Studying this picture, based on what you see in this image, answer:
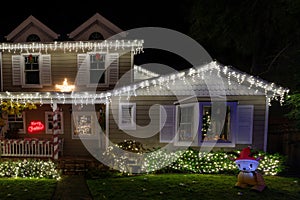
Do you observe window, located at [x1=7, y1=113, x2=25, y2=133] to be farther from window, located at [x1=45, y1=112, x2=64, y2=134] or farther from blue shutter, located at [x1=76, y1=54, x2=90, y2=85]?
blue shutter, located at [x1=76, y1=54, x2=90, y2=85]

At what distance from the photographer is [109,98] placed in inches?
431

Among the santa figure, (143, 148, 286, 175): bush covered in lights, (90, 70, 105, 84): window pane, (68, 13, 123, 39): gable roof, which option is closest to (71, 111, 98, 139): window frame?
(90, 70, 105, 84): window pane

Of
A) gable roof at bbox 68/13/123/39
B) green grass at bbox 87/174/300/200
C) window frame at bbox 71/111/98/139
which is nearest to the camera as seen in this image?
green grass at bbox 87/174/300/200

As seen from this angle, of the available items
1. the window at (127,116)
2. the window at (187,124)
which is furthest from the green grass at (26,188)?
the window at (187,124)

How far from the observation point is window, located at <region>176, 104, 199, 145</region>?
10.9 meters

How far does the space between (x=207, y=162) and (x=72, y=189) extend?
555 cm

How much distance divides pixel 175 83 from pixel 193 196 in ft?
16.5

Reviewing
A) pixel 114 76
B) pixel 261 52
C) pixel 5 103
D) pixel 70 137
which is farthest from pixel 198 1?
pixel 5 103

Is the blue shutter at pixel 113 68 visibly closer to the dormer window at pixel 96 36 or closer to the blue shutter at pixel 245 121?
the dormer window at pixel 96 36

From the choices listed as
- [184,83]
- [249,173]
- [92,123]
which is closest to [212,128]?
[184,83]

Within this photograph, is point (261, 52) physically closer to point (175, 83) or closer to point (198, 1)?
point (198, 1)

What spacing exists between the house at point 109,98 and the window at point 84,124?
0.05 metres

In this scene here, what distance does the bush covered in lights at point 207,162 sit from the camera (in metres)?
10.4

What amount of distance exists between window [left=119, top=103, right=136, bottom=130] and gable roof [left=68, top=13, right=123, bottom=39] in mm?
4275
